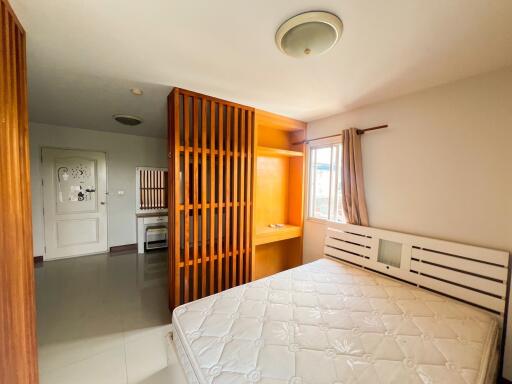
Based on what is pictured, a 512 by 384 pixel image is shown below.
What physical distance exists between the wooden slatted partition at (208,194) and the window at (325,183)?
1.14m

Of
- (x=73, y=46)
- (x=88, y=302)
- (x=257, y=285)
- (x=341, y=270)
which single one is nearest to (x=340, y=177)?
(x=341, y=270)

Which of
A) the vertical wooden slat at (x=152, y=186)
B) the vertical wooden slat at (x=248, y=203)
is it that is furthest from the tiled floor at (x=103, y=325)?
the vertical wooden slat at (x=152, y=186)

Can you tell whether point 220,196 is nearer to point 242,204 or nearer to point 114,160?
point 242,204

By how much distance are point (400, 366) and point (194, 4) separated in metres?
2.29

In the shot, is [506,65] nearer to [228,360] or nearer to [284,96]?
[284,96]

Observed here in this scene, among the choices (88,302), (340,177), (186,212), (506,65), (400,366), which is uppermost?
(506,65)

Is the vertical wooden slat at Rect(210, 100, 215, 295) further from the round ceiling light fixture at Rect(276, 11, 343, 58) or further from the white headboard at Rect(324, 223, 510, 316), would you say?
the white headboard at Rect(324, 223, 510, 316)

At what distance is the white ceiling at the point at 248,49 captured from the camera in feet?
3.75

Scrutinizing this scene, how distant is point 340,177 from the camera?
292 centimetres

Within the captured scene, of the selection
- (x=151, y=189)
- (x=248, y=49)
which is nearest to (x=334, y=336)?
(x=248, y=49)

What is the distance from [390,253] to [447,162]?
3.54 ft

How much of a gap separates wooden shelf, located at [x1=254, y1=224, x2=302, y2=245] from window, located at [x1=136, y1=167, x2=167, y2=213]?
2986mm

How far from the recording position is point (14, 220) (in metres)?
1.12

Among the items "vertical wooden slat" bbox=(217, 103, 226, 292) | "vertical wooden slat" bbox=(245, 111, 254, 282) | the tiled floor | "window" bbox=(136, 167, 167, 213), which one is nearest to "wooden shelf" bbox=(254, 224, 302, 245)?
"vertical wooden slat" bbox=(245, 111, 254, 282)
